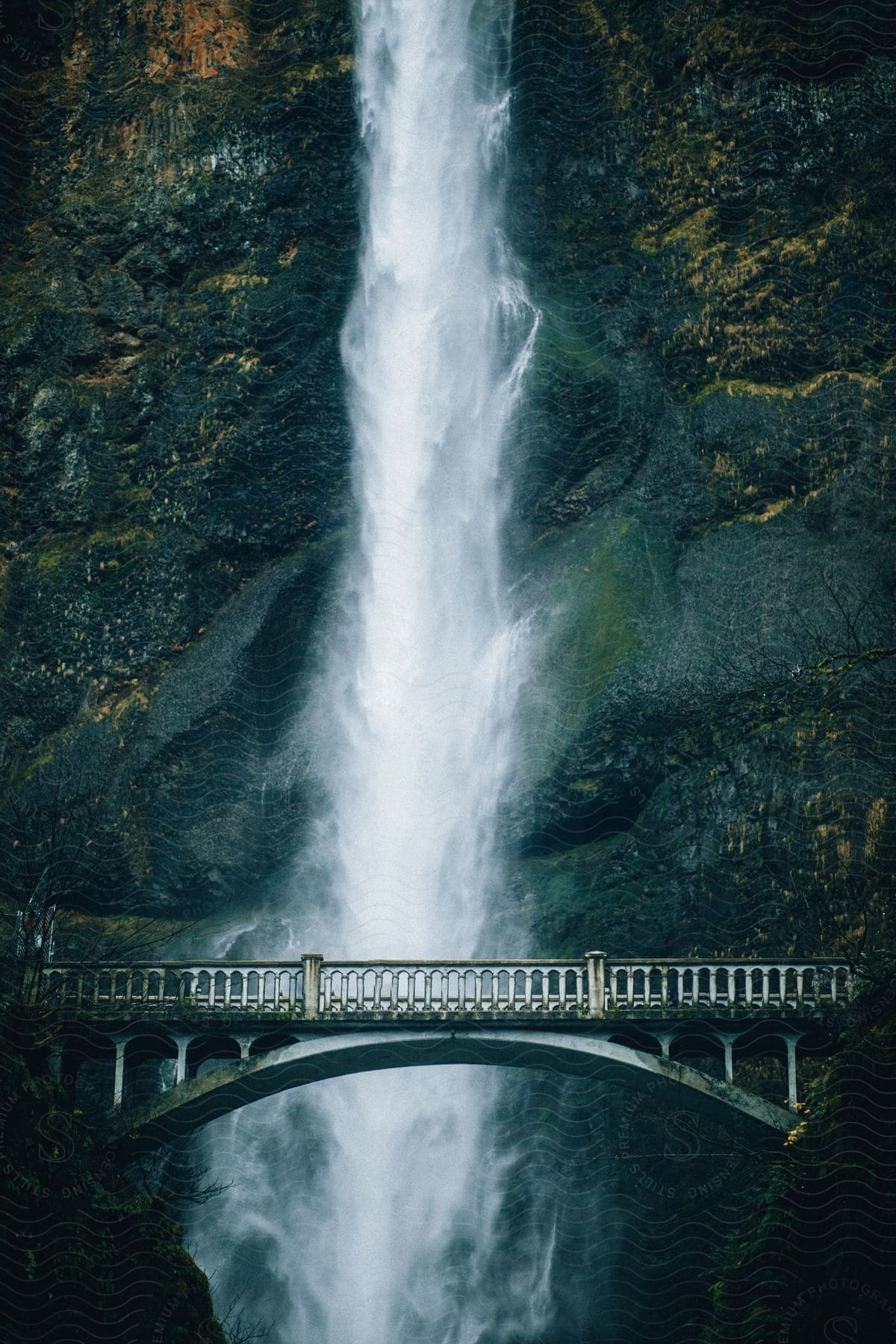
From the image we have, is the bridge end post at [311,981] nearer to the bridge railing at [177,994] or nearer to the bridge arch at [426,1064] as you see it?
the bridge railing at [177,994]

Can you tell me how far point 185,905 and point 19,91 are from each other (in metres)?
27.2

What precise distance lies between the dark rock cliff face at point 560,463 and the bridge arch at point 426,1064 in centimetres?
710

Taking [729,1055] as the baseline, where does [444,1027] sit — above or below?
above

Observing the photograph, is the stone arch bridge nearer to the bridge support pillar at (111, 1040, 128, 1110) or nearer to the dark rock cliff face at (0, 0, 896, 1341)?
the bridge support pillar at (111, 1040, 128, 1110)

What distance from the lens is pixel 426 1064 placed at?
131ft

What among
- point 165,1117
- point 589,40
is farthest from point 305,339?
point 165,1117

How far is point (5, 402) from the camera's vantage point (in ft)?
194

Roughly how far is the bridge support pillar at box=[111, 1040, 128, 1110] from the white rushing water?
850cm

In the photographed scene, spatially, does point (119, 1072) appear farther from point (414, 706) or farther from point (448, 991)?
point (414, 706)

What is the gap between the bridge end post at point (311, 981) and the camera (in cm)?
3975

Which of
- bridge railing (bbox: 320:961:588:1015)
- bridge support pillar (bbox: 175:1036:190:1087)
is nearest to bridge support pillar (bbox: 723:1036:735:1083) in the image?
bridge railing (bbox: 320:961:588:1015)

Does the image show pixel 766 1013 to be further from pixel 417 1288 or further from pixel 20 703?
pixel 20 703

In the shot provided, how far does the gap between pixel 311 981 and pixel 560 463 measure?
21.3 metres

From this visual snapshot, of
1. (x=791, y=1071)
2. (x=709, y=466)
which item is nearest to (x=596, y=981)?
(x=791, y=1071)
